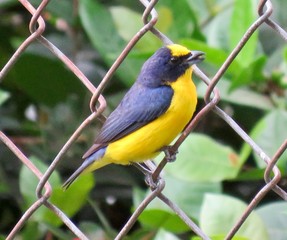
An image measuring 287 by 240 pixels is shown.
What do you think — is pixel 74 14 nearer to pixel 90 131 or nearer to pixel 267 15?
pixel 90 131

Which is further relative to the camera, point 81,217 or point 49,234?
point 81,217

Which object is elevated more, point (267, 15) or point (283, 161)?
point (267, 15)

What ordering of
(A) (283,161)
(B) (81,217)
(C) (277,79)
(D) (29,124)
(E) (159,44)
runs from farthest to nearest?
(D) (29,124)
(B) (81,217)
(E) (159,44)
(C) (277,79)
(A) (283,161)

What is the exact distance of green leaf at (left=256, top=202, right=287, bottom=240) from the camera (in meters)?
2.69

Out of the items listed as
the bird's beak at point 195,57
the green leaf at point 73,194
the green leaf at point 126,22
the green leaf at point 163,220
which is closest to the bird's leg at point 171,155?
the bird's beak at point 195,57

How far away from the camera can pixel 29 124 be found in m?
3.66

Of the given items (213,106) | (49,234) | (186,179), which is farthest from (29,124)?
(213,106)

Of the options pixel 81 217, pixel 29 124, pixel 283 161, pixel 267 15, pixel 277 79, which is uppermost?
pixel 267 15

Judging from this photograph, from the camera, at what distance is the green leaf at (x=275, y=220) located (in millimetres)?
2686

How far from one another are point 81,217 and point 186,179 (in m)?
0.78

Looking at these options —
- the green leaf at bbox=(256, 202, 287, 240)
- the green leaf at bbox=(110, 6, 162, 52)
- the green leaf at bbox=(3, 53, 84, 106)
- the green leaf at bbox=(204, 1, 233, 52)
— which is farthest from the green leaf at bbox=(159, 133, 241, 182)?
the green leaf at bbox=(3, 53, 84, 106)

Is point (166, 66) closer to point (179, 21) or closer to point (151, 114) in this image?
point (151, 114)

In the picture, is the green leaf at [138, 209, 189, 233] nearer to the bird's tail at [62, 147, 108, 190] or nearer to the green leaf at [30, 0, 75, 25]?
the bird's tail at [62, 147, 108, 190]

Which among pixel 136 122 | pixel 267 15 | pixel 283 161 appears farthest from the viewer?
pixel 283 161
